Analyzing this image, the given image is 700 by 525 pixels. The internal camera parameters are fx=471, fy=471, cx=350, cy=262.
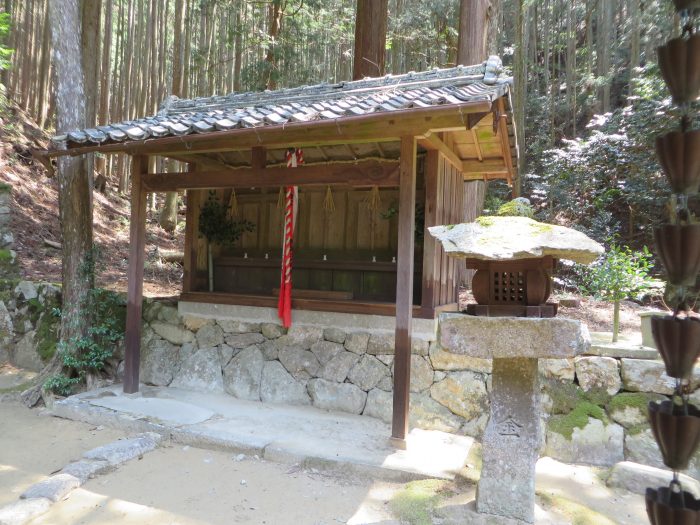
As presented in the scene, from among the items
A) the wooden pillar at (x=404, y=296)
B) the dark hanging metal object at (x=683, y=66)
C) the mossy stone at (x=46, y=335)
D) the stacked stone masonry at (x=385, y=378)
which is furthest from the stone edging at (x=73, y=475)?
the dark hanging metal object at (x=683, y=66)

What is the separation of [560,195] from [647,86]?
10.3 feet

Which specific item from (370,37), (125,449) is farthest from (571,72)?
(125,449)

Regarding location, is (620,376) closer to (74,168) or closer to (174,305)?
(174,305)

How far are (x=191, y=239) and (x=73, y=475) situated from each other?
12.9 feet

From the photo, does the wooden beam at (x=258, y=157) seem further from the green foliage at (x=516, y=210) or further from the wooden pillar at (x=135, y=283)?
the green foliage at (x=516, y=210)

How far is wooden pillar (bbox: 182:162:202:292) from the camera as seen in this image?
23.8ft

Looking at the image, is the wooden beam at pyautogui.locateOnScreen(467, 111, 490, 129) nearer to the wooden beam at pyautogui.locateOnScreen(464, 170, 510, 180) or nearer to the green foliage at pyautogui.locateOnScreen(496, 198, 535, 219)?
the green foliage at pyautogui.locateOnScreen(496, 198, 535, 219)

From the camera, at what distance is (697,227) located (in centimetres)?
120

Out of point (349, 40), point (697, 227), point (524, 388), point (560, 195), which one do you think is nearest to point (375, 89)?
point (524, 388)

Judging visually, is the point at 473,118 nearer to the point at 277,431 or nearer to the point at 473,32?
the point at 277,431

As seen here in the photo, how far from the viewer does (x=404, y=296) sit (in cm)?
482

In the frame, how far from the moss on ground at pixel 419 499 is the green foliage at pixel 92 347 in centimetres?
479

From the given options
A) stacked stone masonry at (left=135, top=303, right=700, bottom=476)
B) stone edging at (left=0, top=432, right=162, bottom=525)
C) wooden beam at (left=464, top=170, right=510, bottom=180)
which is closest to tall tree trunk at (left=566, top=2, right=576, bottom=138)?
wooden beam at (left=464, top=170, right=510, bottom=180)

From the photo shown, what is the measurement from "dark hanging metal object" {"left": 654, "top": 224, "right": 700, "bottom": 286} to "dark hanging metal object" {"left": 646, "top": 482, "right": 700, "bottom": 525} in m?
0.54
